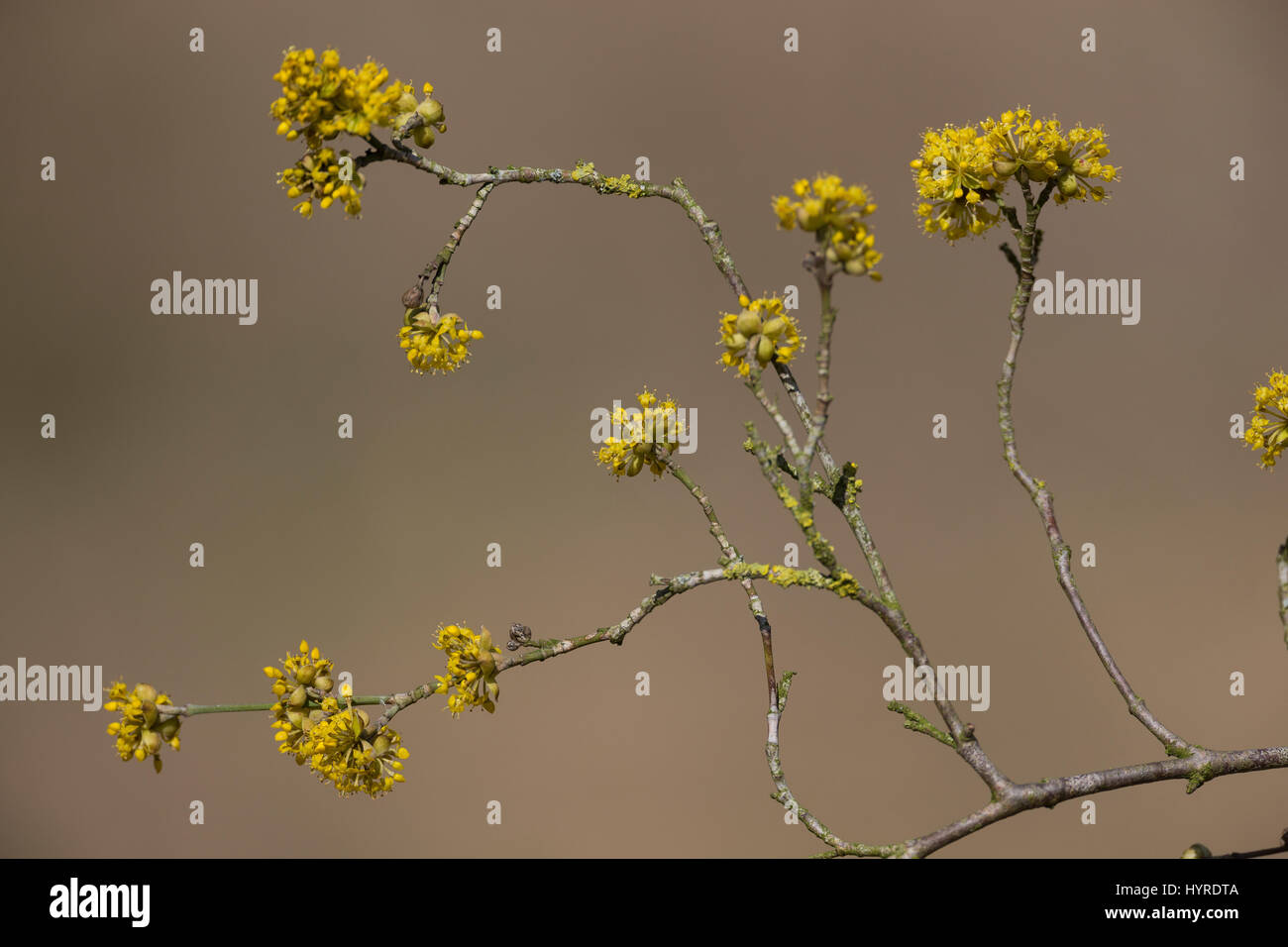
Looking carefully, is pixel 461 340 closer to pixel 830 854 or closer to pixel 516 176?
pixel 516 176

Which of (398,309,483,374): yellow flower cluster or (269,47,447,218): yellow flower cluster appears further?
(398,309,483,374): yellow flower cluster

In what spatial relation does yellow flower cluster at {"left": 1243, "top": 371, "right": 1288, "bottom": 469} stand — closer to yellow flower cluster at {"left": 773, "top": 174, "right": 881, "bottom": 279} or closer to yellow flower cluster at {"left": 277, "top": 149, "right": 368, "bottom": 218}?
yellow flower cluster at {"left": 773, "top": 174, "right": 881, "bottom": 279}

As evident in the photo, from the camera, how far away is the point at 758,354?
0.96 m

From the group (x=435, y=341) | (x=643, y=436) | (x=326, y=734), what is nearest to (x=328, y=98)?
(x=435, y=341)

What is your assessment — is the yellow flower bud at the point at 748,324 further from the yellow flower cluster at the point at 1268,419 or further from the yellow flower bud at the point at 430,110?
the yellow flower cluster at the point at 1268,419

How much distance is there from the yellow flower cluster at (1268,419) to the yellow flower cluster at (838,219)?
603 millimetres

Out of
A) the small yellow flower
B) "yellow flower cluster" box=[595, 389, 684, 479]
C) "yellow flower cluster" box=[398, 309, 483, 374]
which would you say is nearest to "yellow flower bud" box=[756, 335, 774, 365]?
"yellow flower cluster" box=[595, 389, 684, 479]

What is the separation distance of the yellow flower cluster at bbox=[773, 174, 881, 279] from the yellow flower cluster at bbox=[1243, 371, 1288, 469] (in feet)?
1.98

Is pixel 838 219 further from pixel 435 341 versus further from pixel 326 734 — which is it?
pixel 326 734

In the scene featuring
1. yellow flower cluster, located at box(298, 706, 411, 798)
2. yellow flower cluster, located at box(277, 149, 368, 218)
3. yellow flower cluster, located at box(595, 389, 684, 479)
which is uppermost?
yellow flower cluster, located at box(277, 149, 368, 218)

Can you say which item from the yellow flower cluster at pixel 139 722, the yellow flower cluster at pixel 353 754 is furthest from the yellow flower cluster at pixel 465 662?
the yellow flower cluster at pixel 139 722

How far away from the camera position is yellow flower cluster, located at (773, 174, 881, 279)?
2.89 ft

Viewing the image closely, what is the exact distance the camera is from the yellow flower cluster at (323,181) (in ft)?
3.30
